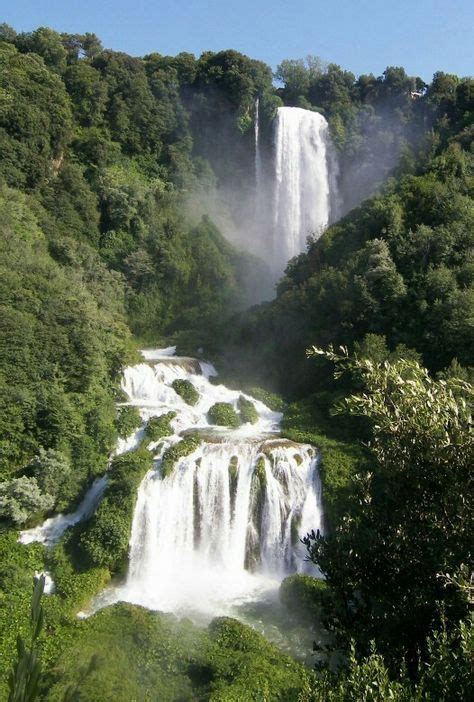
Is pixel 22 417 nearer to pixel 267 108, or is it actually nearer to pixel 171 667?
pixel 171 667

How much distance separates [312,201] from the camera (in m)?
44.1

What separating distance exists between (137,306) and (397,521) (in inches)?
1195

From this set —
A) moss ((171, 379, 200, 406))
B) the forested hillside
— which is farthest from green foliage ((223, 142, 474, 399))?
moss ((171, 379, 200, 406))

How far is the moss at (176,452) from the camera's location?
18.6m

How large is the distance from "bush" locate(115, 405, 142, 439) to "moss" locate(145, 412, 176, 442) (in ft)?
1.81

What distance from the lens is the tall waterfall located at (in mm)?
43719

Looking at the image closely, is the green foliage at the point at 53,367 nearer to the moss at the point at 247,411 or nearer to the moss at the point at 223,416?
the moss at the point at 223,416

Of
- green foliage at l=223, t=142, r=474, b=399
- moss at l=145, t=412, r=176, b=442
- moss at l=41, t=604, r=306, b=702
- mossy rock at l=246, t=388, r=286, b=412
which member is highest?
green foliage at l=223, t=142, r=474, b=399

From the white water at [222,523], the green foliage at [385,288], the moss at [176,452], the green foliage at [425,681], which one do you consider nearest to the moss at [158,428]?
the white water at [222,523]

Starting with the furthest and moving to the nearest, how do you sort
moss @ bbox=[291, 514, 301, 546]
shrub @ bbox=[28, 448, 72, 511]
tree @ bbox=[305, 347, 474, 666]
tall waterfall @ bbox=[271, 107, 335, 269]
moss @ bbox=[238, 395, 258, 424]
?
tall waterfall @ bbox=[271, 107, 335, 269], moss @ bbox=[238, 395, 258, 424], moss @ bbox=[291, 514, 301, 546], shrub @ bbox=[28, 448, 72, 511], tree @ bbox=[305, 347, 474, 666]

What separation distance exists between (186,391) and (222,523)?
807cm

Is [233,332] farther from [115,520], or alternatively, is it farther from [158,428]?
[115,520]

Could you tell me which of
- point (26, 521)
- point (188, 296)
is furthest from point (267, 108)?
point (26, 521)

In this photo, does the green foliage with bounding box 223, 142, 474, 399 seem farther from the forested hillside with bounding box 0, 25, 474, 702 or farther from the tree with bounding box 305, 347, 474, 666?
the tree with bounding box 305, 347, 474, 666
